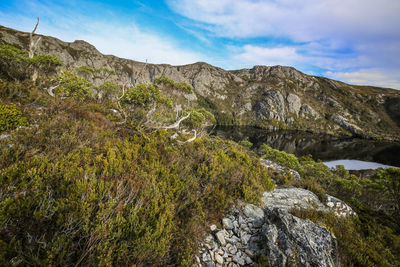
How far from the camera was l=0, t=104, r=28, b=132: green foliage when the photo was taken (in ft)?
17.5

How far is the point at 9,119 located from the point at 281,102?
17318 cm

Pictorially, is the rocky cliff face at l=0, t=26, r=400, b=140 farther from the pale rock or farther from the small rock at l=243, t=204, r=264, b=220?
the pale rock

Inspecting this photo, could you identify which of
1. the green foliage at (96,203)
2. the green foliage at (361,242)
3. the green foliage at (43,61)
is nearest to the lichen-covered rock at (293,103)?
the green foliage at (361,242)

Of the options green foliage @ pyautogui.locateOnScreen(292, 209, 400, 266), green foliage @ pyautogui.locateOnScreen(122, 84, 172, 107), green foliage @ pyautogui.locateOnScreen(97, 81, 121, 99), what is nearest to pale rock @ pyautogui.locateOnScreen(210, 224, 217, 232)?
green foliage @ pyautogui.locateOnScreen(292, 209, 400, 266)

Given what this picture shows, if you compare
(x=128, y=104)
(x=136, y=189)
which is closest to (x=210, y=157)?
(x=136, y=189)

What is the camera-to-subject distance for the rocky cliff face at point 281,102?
136 m

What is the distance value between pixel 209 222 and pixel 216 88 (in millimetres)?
190025

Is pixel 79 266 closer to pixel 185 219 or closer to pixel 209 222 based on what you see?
pixel 185 219

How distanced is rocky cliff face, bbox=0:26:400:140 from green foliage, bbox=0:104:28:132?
4820 inches

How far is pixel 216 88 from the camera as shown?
18388cm

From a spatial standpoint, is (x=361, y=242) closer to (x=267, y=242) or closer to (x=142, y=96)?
(x=267, y=242)

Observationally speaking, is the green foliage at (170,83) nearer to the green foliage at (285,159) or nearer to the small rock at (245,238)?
the small rock at (245,238)

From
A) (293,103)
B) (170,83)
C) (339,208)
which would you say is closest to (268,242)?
(339,208)

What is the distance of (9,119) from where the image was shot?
217 inches
